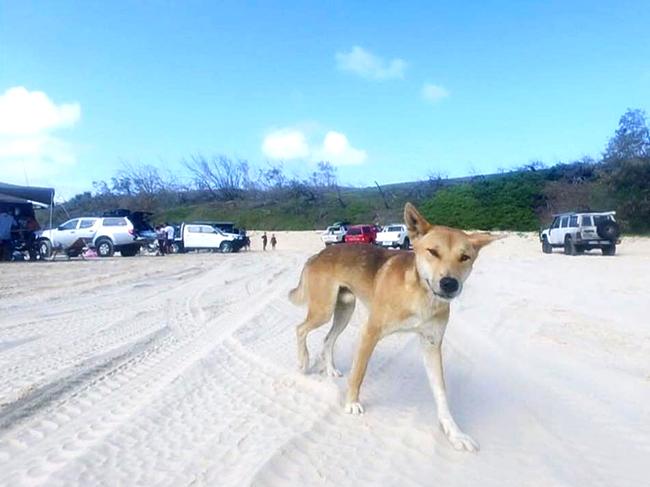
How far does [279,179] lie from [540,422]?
70.2 meters

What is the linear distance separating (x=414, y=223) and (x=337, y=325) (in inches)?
72.5

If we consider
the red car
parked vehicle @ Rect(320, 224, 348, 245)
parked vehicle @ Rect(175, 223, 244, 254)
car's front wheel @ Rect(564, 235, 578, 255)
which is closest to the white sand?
car's front wheel @ Rect(564, 235, 578, 255)

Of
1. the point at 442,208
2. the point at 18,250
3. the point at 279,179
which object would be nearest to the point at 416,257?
the point at 18,250

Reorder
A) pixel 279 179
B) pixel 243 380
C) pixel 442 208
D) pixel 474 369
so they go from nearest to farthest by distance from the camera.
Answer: pixel 243 380
pixel 474 369
pixel 442 208
pixel 279 179

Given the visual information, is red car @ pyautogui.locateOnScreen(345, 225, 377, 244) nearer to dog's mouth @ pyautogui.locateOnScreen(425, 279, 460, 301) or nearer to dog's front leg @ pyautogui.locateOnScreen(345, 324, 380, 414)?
dog's front leg @ pyautogui.locateOnScreen(345, 324, 380, 414)

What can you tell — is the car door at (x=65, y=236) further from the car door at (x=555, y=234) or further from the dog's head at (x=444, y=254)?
the dog's head at (x=444, y=254)

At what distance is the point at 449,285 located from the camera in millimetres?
3539

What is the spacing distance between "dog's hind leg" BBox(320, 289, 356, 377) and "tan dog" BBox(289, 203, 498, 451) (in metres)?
0.25

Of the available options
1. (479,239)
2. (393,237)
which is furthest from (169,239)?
(479,239)

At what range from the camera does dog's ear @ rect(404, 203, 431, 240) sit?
13.2ft

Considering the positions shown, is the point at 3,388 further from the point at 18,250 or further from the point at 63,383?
the point at 18,250

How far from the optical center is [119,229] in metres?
28.4

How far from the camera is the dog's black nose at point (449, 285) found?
3.54m

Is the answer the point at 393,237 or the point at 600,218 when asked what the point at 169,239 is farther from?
the point at 600,218
